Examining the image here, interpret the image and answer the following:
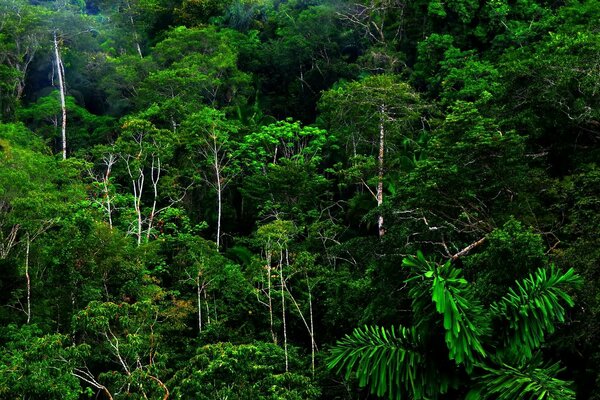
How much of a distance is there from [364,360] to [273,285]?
14716mm

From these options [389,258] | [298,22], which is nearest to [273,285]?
[389,258]

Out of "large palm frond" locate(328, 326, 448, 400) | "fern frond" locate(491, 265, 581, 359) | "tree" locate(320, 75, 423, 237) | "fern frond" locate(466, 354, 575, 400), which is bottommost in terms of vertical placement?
"tree" locate(320, 75, 423, 237)

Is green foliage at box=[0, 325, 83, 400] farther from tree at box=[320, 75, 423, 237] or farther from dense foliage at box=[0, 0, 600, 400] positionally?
tree at box=[320, 75, 423, 237]

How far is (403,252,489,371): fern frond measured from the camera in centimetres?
220

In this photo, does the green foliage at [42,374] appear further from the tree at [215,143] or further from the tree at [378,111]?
the tree at [215,143]

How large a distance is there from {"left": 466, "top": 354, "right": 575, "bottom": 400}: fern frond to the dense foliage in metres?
0.01

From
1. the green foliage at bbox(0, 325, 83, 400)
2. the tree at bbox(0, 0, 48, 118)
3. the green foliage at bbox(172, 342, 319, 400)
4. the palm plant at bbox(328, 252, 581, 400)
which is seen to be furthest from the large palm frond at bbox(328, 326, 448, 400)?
the tree at bbox(0, 0, 48, 118)

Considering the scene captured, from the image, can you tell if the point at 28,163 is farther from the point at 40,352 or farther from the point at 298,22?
the point at 298,22

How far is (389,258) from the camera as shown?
1138 centimetres

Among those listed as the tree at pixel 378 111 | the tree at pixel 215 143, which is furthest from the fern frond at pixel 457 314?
the tree at pixel 215 143

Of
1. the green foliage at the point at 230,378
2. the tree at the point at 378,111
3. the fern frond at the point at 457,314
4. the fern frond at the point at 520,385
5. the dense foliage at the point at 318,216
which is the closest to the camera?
the fern frond at the point at 520,385

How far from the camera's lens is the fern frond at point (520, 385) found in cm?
209

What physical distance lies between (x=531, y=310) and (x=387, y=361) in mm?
640

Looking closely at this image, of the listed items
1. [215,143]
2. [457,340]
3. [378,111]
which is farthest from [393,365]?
[215,143]
